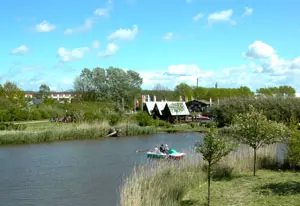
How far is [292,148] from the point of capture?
45.4ft

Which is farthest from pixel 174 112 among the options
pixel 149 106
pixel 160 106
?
pixel 149 106

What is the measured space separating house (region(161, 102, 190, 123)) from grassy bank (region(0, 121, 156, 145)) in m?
10.8

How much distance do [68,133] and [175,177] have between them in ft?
85.2

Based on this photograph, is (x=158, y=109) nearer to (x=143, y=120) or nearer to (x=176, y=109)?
(x=176, y=109)

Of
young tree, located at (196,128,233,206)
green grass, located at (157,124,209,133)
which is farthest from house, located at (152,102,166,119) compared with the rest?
young tree, located at (196,128,233,206)

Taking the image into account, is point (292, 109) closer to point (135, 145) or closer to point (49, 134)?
point (135, 145)

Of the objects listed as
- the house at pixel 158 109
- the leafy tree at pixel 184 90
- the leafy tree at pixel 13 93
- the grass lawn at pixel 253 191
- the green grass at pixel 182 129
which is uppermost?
the leafy tree at pixel 184 90

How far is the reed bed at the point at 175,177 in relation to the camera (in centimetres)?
1115

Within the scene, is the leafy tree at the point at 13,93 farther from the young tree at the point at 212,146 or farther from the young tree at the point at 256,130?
the young tree at the point at 212,146

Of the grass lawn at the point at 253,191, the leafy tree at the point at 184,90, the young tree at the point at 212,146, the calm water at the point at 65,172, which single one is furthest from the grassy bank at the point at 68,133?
the leafy tree at the point at 184,90

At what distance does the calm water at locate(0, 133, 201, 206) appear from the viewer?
51.1 feet

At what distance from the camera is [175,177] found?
1331 cm

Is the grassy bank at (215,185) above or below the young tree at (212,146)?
below

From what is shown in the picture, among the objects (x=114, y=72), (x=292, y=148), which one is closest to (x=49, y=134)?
(x=292, y=148)
